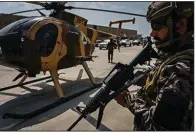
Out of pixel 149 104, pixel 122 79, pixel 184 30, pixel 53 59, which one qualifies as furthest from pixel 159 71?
pixel 53 59

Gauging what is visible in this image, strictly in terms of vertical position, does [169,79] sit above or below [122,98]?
above

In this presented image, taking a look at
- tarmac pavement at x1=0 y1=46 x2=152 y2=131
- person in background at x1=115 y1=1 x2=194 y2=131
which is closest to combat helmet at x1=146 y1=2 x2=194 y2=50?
person in background at x1=115 y1=1 x2=194 y2=131

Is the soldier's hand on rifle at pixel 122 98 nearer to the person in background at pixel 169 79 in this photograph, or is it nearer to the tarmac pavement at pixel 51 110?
the person in background at pixel 169 79

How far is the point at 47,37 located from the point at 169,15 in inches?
185

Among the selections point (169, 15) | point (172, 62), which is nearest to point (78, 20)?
point (169, 15)

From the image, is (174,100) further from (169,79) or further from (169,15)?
(169,15)

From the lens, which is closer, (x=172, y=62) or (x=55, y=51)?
(x=172, y=62)

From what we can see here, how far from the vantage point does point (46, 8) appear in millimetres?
7602

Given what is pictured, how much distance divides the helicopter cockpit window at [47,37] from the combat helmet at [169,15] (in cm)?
446

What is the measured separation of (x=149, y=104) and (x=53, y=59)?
4.85 metres

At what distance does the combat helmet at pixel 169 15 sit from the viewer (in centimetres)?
187

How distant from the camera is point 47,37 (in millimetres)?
6242

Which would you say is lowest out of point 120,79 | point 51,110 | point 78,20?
point 51,110

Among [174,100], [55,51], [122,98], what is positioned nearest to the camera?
[174,100]
